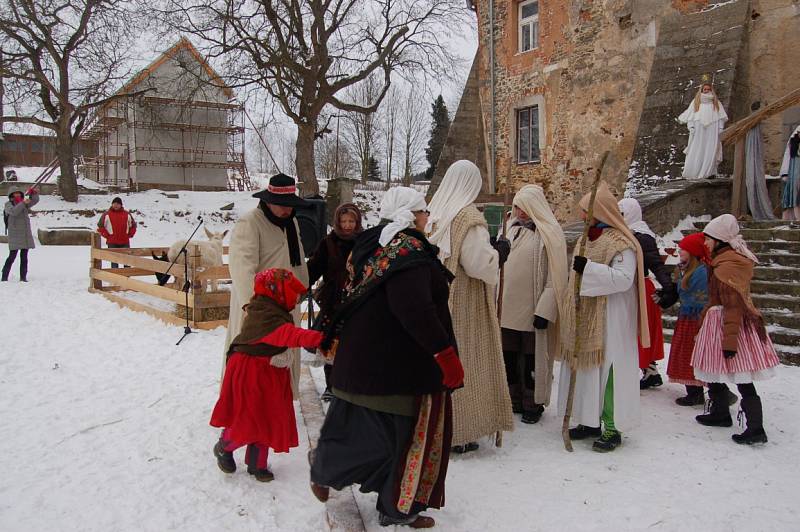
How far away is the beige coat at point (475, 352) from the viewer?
140 inches

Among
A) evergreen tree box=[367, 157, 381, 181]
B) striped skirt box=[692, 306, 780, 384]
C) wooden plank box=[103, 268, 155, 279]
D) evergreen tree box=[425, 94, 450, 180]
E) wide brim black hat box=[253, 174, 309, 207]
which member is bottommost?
striped skirt box=[692, 306, 780, 384]

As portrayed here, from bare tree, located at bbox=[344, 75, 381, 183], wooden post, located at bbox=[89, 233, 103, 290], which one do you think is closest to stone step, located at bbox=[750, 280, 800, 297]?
wooden post, located at bbox=[89, 233, 103, 290]

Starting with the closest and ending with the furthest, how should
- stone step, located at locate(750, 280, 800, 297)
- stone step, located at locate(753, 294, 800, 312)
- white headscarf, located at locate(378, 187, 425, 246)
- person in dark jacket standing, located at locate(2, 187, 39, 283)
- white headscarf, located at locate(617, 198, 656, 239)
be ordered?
white headscarf, located at locate(378, 187, 425, 246)
white headscarf, located at locate(617, 198, 656, 239)
stone step, located at locate(753, 294, 800, 312)
stone step, located at locate(750, 280, 800, 297)
person in dark jacket standing, located at locate(2, 187, 39, 283)

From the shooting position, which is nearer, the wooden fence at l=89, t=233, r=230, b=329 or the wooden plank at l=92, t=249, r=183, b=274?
the wooden fence at l=89, t=233, r=230, b=329

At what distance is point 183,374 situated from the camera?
5.44m

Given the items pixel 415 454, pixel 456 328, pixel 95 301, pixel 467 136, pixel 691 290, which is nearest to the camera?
pixel 415 454

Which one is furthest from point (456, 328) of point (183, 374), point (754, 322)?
point (183, 374)

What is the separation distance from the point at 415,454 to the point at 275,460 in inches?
54.2

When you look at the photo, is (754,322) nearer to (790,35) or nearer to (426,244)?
(426,244)

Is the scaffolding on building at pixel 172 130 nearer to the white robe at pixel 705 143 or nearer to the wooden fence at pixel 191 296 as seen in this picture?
the wooden fence at pixel 191 296

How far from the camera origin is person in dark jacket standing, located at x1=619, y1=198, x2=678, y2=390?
447 centimetres

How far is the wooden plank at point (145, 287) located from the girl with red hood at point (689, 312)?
5.55 m

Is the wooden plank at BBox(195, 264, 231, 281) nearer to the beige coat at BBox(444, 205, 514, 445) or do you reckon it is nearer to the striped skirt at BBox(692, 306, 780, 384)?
the beige coat at BBox(444, 205, 514, 445)

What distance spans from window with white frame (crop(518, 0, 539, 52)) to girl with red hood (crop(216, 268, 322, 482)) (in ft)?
46.4
